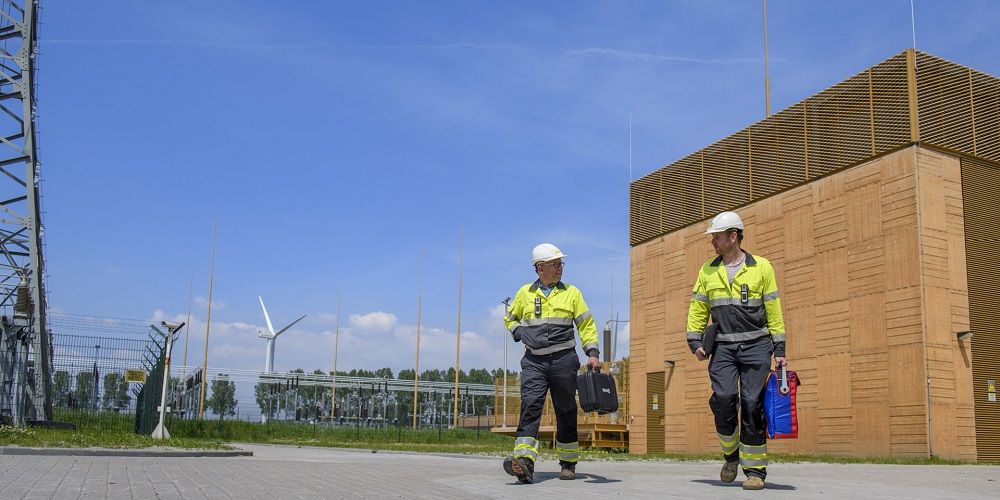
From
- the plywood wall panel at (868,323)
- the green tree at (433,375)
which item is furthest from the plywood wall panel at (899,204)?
the green tree at (433,375)

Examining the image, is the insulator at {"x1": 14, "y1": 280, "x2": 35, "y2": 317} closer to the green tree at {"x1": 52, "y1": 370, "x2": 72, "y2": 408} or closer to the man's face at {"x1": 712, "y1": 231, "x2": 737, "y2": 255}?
the green tree at {"x1": 52, "y1": 370, "x2": 72, "y2": 408}

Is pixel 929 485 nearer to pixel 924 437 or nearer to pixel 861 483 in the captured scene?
pixel 861 483

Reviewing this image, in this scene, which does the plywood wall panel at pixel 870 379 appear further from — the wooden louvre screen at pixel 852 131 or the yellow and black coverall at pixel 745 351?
the yellow and black coverall at pixel 745 351

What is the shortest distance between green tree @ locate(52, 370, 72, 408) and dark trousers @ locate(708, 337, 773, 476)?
17257mm

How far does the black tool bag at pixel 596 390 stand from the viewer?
7.72 meters

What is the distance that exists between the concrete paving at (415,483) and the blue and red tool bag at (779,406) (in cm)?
44

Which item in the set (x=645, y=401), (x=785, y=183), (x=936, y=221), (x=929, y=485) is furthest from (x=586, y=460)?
(x=645, y=401)

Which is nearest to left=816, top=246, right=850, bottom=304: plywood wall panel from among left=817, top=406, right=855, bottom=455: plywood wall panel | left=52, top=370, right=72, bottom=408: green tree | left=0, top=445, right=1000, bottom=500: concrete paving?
left=817, top=406, right=855, bottom=455: plywood wall panel

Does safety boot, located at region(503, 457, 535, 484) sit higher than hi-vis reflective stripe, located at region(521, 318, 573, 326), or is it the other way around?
hi-vis reflective stripe, located at region(521, 318, 573, 326)

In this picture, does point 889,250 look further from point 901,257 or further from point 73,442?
point 73,442

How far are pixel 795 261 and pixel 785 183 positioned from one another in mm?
1992

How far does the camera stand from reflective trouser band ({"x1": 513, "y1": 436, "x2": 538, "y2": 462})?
716 cm

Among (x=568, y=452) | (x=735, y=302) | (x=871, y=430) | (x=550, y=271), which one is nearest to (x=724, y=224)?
(x=735, y=302)

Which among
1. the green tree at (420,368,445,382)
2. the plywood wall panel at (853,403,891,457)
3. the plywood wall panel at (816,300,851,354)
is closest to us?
the plywood wall panel at (853,403,891,457)
